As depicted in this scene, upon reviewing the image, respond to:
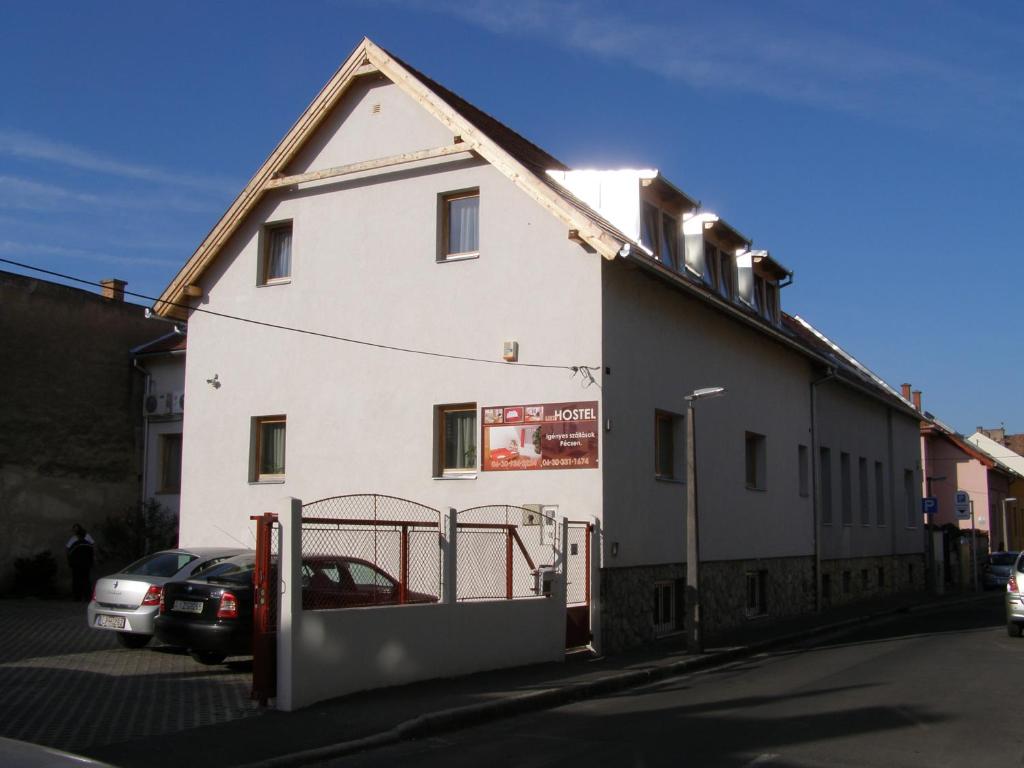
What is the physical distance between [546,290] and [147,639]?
756 centimetres

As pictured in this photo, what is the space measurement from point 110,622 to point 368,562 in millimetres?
4712

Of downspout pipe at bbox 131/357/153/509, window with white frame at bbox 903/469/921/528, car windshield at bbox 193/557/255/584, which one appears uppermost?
downspout pipe at bbox 131/357/153/509

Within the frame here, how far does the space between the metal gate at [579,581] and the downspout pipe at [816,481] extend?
37.2 ft

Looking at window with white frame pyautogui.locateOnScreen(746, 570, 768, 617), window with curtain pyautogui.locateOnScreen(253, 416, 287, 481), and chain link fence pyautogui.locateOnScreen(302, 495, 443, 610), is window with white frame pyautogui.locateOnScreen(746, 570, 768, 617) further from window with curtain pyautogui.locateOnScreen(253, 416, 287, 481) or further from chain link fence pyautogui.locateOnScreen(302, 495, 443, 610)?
chain link fence pyautogui.locateOnScreen(302, 495, 443, 610)

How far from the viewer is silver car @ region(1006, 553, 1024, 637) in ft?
62.8

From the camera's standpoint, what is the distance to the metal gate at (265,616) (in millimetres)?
10453

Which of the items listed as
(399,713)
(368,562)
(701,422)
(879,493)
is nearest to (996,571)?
(879,493)

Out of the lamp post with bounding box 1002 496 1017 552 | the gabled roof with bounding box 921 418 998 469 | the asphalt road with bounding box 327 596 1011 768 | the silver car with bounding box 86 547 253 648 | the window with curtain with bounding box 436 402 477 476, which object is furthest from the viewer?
the lamp post with bounding box 1002 496 1017 552

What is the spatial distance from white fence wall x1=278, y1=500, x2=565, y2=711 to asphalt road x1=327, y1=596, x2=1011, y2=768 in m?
1.57

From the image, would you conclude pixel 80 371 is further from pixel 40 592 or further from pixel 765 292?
pixel 765 292

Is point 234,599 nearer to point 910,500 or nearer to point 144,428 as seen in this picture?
point 144,428

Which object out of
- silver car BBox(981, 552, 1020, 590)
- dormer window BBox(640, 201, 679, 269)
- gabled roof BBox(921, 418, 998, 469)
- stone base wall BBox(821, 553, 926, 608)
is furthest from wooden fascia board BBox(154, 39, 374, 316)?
gabled roof BBox(921, 418, 998, 469)

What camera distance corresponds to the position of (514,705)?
36.3 ft

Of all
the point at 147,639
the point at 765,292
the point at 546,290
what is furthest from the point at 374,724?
the point at 765,292
